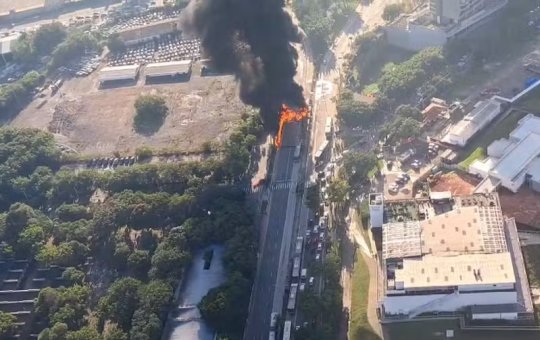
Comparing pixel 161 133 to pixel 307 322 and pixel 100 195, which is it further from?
pixel 307 322

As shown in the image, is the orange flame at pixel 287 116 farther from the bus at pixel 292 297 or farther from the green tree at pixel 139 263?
the green tree at pixel 139 263

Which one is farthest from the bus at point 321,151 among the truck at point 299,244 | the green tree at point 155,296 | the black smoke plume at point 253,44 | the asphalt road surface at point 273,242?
the green tree at point 155,296

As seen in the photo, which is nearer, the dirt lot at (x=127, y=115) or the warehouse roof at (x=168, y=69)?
the dirt lot at (x=127, y=115)

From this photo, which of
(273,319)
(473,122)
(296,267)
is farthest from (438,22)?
(273,319)

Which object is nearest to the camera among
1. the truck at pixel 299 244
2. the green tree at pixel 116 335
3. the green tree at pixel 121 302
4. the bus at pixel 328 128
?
the green tree at pixel 116 335

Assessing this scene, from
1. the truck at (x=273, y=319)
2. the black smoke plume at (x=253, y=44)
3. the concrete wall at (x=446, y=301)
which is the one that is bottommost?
the truck at (x=273, y=319)

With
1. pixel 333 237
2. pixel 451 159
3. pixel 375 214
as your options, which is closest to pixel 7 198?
pixel 333 237

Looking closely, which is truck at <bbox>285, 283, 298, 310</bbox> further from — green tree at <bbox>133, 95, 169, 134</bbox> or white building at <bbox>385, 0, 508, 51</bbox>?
white building at <bbox>385, 0, 508, 51</bbox>
